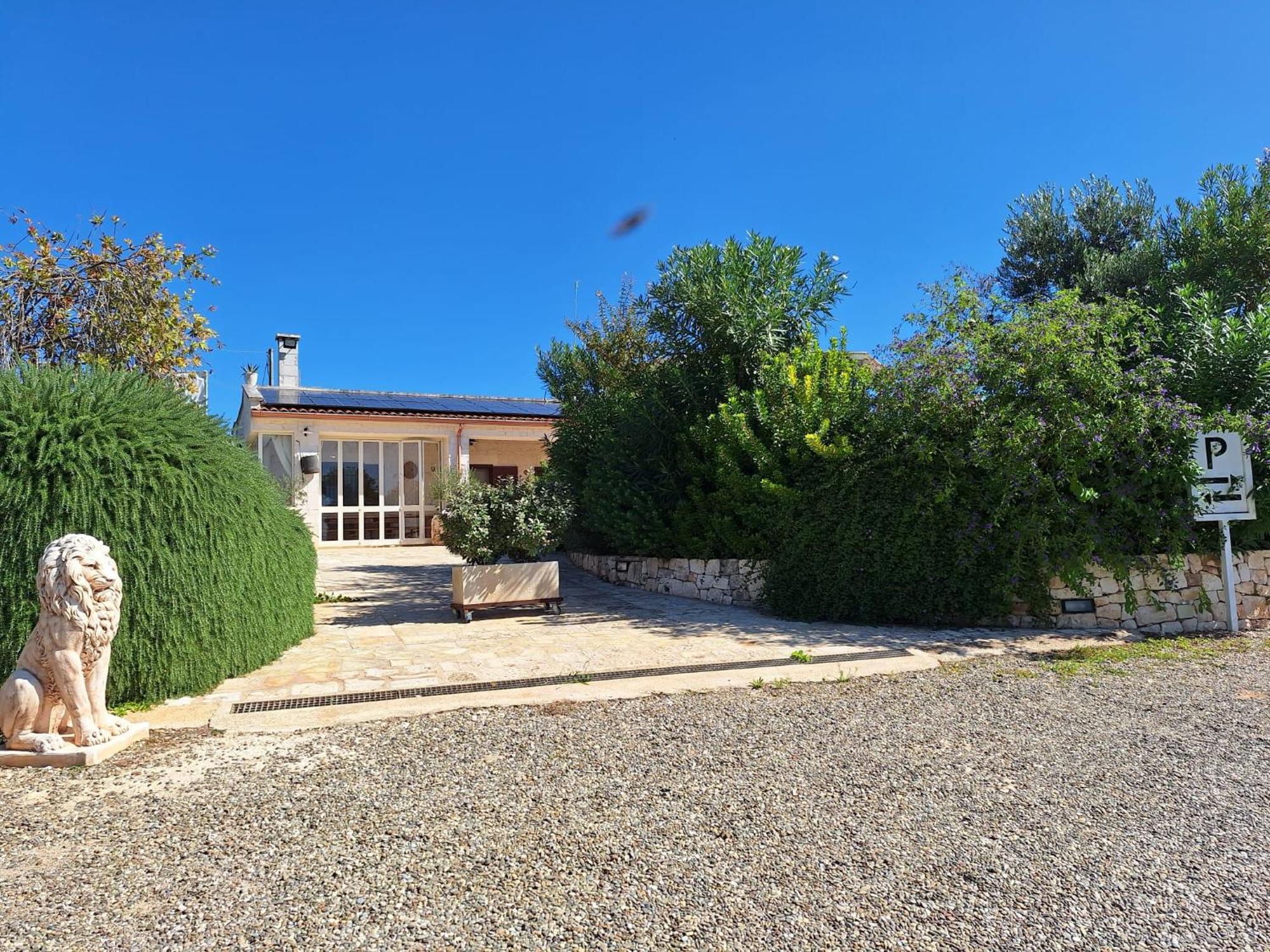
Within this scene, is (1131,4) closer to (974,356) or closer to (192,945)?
(974,356)

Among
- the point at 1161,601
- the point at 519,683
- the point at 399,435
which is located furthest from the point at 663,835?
the point at 399,435

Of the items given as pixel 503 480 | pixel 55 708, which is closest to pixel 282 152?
pixel 503 480

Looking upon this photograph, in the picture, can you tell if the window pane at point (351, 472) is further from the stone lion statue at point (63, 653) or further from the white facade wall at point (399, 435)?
the stone lion statue at point (63, 653)

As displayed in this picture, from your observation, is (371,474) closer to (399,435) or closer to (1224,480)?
(399,435)

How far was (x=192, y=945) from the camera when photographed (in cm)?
216

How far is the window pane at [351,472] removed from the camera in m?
17.9

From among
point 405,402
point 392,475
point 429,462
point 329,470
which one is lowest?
point 392,475

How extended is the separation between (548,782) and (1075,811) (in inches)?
95.6

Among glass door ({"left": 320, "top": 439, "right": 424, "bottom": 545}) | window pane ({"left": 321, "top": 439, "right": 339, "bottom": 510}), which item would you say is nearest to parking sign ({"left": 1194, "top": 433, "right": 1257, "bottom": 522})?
glass door ({"left": 320, "top": 439, "right": 424, "bottom": 545})

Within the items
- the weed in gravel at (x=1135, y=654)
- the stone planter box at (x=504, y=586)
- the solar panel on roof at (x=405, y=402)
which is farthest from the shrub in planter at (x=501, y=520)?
the solar panel on roof at (x=405, y=402)

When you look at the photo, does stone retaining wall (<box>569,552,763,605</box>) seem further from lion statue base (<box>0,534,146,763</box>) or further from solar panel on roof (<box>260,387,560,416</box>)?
solar panel on roof (<box>260,387,560,416</box>)

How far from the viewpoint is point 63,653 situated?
3.76 metres

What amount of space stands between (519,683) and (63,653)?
9.58 ft

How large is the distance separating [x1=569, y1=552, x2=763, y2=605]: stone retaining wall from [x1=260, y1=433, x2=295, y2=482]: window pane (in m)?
9.41
